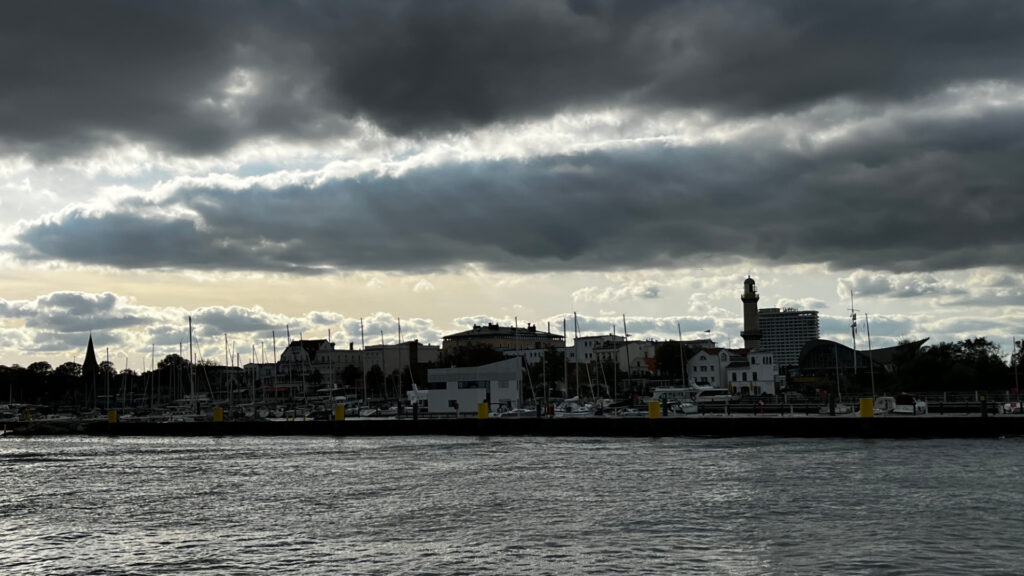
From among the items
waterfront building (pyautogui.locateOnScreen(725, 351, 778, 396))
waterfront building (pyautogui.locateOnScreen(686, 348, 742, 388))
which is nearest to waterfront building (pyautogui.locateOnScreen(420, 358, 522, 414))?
waterfront building (pyautogui.locateOnScreen(725, 351, 778, 396))

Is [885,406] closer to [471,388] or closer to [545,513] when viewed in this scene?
[471,388]

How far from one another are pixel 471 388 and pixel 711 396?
4231cm

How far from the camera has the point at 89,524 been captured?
35406 millimetres

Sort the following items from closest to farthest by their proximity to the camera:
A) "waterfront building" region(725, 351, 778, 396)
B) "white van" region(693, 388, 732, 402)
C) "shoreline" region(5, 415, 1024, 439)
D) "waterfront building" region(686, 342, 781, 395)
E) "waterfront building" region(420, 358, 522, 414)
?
1. "shoreline" region(5, 415, 1024, 439)
2. "waterfront building" region(420, 358, 522, 414)
3. "white van" region(693, 388, 732, 402)
4. "waterfront building" region(725, 351, 778, 396)
5. "waterfront building" region(686, 342, 781, 395)

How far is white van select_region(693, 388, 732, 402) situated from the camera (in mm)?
125681

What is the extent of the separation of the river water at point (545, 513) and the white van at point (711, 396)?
207 ft

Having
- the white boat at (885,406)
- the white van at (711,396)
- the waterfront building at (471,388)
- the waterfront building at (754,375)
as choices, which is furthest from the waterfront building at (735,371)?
the white boat at (885,406)

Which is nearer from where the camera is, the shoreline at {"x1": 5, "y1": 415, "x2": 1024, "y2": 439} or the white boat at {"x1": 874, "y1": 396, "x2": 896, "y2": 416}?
the shoreline at {"x1": 5, "y1": 415, "x2": 1024, "y2": 439}

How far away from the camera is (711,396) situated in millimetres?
130000

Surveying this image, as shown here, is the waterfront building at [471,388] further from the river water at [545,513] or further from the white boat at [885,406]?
the river water at [545,513]

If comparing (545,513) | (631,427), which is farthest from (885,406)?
(545,513)

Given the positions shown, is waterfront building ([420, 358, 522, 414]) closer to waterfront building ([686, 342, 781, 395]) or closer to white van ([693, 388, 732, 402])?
white van ([693, 388, 732, 402])

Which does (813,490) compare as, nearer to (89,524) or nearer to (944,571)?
(944,571)

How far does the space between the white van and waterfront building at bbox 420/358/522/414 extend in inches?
1336
